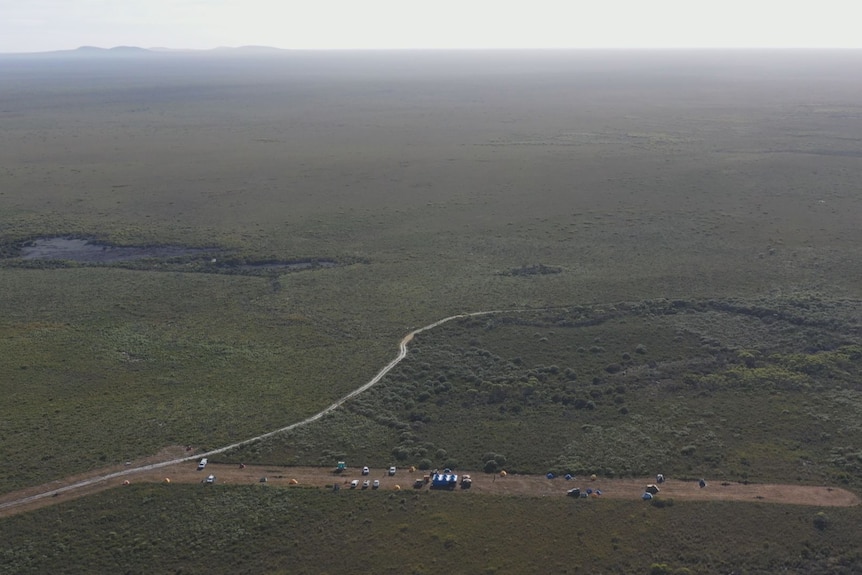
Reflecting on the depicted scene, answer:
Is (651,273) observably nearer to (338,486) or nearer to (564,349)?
(564,349)

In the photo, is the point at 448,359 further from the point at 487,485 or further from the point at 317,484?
the point at 317,484

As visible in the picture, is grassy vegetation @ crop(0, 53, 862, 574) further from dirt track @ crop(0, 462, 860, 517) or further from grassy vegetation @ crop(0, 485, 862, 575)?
dirt track @ crop(0, 462, 860, 517)

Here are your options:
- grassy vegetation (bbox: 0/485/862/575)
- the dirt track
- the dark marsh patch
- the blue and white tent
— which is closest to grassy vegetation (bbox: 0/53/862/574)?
grassy vegetation (bbox: 0/485/862/575)

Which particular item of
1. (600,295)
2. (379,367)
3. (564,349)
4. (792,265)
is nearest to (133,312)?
(379,367)

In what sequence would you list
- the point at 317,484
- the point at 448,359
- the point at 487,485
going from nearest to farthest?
the point at 487,485 < the point at 317,484 < the point at 448,359

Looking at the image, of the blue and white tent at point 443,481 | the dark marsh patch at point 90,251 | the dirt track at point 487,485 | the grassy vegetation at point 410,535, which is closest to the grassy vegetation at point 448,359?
the grassy vegetation at point 410,535

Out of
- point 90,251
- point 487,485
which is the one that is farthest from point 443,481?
point 90,251
